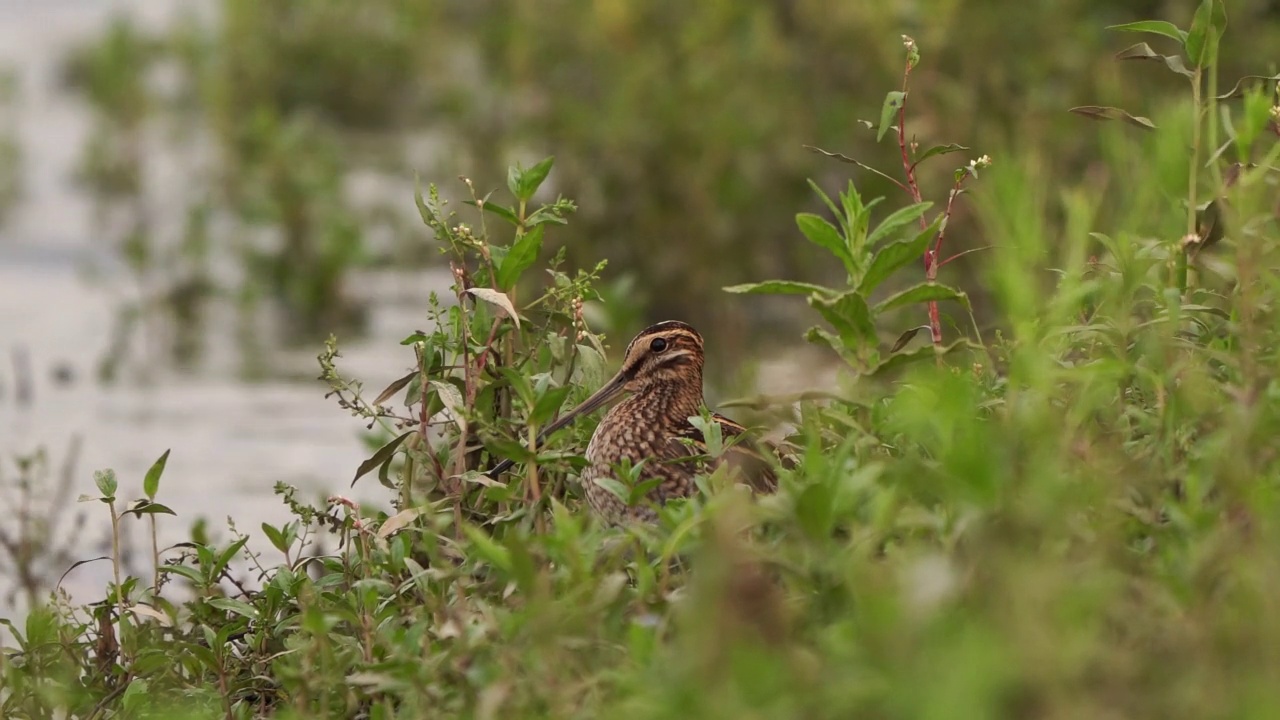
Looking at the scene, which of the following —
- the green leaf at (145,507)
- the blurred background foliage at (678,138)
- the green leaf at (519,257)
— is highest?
the blurred background foliage at (678,138)

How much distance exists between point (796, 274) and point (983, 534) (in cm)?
675

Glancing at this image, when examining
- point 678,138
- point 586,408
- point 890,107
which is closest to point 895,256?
point 890,107

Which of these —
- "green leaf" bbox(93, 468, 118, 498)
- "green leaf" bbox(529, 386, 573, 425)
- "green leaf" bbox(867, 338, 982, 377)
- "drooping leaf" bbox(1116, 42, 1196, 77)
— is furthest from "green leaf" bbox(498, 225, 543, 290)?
"drooping leaf" bbox(1116, 42, 1196, 77)

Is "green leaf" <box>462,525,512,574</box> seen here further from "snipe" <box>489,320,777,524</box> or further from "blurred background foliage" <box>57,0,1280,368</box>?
"blurred background foliage" <box>57,0,1280,368</box>

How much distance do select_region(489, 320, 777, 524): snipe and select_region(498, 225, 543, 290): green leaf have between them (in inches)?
13.3

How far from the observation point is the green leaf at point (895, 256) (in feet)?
11.0

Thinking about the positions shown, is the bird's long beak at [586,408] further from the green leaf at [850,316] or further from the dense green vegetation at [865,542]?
the green leaf at [850,316]

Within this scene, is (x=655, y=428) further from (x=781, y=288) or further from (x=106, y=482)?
(x=106, y=482)

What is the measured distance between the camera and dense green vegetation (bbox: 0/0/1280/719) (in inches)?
89.0

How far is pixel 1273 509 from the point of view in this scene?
2584mm

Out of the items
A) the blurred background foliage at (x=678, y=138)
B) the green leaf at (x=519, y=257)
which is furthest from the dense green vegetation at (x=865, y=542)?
the blurred background foliage at (x=678, y=138)

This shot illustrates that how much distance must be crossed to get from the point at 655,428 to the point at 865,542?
1662 millimetres

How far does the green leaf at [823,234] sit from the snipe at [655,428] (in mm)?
454

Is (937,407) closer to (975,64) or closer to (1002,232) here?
(1002,232)
